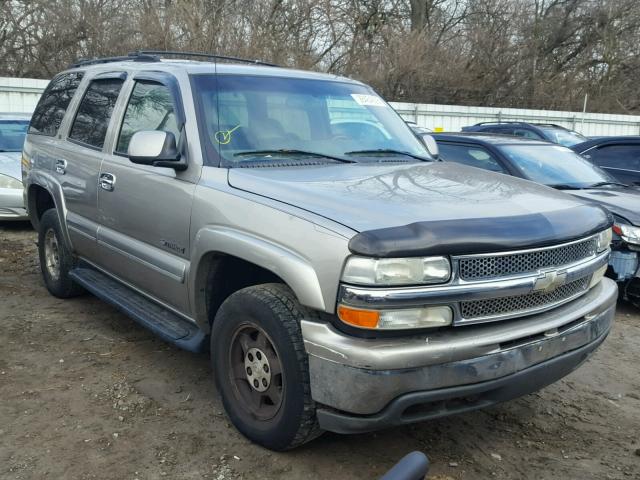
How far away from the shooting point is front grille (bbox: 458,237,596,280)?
2752 mm

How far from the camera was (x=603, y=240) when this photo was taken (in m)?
3.52

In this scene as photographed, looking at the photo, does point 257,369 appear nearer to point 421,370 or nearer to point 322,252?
point 322,252

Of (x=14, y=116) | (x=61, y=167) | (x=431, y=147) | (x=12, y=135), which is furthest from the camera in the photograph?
(x=14, y=116)

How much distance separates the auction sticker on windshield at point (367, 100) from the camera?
4480 millimetres

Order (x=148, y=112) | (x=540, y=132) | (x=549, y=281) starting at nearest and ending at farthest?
(x=549, y=281)
(x=148, y=112)
(x=540, y=132)

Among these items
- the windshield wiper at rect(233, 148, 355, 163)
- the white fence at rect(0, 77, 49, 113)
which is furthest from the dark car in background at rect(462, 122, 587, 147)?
the windshield wiper at rect(233, 148, 355, 163)

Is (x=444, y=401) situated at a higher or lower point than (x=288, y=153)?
lower

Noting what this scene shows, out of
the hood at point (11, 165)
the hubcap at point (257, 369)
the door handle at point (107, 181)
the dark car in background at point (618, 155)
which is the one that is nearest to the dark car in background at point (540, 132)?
the dark car in background at point (618, 155)

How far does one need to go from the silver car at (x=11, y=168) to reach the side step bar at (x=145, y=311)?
403 cm

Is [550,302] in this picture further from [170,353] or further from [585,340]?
[170,353]

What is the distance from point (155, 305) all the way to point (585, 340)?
258cm

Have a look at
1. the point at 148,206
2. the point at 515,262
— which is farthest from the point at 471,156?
the point at 515,262

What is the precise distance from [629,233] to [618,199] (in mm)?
591

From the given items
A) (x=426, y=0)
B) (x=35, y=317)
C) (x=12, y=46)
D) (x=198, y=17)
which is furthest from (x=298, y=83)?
(x=426, y=0)
